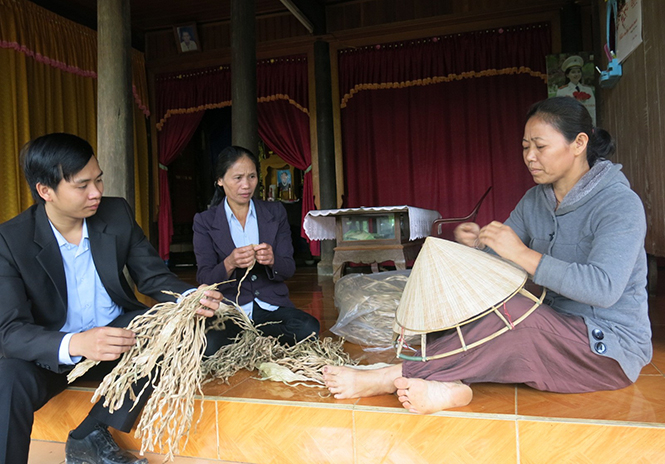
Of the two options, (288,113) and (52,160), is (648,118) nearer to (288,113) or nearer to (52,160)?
(52,160)

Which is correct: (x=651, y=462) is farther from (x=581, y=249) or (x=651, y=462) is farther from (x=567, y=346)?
(x=581, y=249)

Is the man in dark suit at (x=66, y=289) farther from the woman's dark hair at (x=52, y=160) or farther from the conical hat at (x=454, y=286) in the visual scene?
the conical hat at (x=454, y=286)

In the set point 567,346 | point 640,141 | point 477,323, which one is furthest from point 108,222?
point 640,141

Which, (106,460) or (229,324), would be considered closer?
(106,460)

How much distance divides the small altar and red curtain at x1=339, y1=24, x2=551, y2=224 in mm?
1662

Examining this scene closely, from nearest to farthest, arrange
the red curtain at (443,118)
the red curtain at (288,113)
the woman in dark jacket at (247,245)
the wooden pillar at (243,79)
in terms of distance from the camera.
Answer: the woman in dark jacket at (247,245) → the wooden pillar at (243,79) → the red curtain at (443,118) → the red curtain at (288,113)

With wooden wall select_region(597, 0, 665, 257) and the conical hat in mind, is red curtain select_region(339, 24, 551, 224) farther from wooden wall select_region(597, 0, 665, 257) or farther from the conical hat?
the conical hat

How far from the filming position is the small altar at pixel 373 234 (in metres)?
4.64

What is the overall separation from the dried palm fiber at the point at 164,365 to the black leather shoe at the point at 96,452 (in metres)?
0.09

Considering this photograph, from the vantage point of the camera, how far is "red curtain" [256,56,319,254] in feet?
21.6

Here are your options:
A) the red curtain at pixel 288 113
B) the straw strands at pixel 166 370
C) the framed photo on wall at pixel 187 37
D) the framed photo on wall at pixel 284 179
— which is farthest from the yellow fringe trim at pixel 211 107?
the straw strands at pixel 166 370

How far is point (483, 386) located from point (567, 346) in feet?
1.10

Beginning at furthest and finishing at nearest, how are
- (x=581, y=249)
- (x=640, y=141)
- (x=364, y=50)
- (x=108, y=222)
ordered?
(x=364, y=50), (x=640, y=141), (x=108, y=222), (x=581, y=249)

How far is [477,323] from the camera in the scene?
1.50 m
